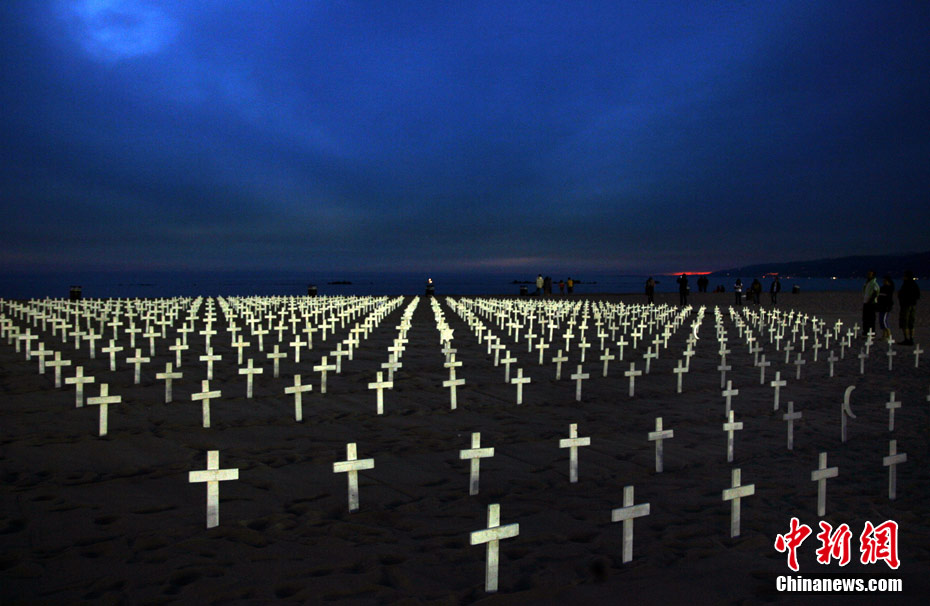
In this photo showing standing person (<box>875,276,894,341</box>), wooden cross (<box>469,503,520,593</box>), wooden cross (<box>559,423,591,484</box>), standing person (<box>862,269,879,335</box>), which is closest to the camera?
wooden cross (<box>469,503,520,593</box>)

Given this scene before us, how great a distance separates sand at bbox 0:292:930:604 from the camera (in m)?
3.39

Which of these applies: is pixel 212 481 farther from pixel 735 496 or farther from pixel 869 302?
pixel 869 302

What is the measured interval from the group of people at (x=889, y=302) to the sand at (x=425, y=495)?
6.49 m

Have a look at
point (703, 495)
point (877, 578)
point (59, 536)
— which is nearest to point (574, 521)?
point (703, 495)

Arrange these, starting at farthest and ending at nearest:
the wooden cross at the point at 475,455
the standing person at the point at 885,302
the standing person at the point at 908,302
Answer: the standing person at the point at 885,302 < the standing person at the point at 908,302 < the wooden cross at the point at 475,455

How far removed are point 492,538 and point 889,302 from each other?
15483 mm

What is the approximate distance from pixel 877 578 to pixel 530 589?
2.11m

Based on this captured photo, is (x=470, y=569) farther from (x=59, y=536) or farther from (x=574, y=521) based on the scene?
(x=59, y=536)

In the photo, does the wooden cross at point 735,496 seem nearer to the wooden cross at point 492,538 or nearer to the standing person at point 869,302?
the wooden cross at point 492,538

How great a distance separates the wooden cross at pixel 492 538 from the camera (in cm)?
318

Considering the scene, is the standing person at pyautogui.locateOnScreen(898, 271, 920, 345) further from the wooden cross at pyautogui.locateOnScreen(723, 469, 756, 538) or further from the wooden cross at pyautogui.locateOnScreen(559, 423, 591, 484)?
the wooden cross at pyautogui.locateOnScreen(723, 469, 756, 538)

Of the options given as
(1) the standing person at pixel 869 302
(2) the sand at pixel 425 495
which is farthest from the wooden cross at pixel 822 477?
(1) the standing person at pixel 869 302

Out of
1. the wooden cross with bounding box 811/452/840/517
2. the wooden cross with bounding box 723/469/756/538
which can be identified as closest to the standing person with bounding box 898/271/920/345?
the wooden cross with bounding box 811/452/840/517

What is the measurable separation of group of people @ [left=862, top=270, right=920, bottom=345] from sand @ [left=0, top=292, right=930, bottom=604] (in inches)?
255
